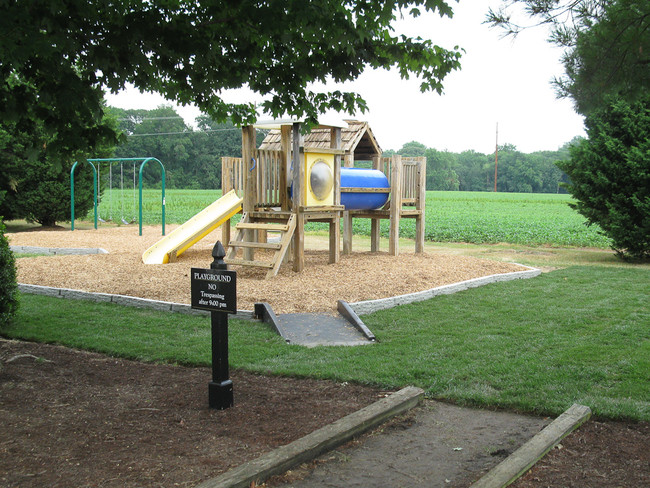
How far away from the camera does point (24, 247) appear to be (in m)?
16.2

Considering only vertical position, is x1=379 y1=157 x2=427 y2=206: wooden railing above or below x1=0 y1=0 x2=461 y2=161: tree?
below

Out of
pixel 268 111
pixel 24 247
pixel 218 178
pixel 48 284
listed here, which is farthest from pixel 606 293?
pixel 218 178

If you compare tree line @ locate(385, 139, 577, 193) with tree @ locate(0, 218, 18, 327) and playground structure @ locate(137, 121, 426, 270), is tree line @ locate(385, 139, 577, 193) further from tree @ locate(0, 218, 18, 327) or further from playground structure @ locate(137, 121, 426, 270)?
tree @ locate(0, 218, 18, 327)

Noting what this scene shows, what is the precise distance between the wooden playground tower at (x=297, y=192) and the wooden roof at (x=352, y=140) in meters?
1.66

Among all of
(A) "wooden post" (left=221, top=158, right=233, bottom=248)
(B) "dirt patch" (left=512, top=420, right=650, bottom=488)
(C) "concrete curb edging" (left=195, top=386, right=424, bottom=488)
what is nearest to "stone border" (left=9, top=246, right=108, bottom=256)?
(A) "wooden post" (left=221, top=158, right=233, bottom=248)

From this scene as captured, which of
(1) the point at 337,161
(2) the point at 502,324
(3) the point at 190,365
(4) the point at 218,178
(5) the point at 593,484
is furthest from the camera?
(4) the point at 218,178

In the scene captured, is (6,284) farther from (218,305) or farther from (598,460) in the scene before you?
(598,460)

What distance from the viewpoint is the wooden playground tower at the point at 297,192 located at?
11703 millimetres

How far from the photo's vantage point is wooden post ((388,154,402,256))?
47.4 ft

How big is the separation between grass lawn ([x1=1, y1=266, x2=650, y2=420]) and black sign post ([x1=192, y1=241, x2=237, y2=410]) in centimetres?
103

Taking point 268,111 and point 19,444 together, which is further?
point 268,111

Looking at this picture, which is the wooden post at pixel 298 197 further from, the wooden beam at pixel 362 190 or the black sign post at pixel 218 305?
the black sign post at pixel 218 305

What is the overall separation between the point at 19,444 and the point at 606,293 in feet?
29.6

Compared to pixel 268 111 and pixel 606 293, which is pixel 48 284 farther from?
pixel 606 293
